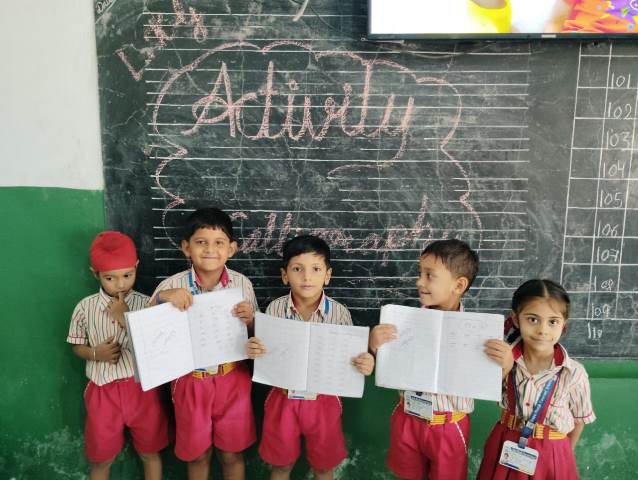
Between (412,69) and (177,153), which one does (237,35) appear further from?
(412,69)

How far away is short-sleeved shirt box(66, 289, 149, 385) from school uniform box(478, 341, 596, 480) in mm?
1553

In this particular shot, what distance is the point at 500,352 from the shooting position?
1.85m

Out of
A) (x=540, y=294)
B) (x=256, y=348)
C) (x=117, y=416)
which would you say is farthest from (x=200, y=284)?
(x=540, y=294)

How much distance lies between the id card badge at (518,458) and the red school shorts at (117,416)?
1469 millimetres

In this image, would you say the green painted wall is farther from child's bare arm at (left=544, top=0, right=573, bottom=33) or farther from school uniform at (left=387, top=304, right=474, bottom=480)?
child's bare arm at (left=544, top=0, right=573, bottom=33)

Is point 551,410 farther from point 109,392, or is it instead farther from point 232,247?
point 109,392

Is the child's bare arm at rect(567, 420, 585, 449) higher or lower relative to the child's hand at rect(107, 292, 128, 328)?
lower

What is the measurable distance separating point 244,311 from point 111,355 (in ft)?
2.05

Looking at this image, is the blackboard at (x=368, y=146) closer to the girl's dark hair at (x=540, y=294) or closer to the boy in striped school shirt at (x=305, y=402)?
the boy in striped school shirt at (x=305, y=402)

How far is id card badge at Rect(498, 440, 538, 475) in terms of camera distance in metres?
1.84

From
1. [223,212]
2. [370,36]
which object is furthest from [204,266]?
[370,36]

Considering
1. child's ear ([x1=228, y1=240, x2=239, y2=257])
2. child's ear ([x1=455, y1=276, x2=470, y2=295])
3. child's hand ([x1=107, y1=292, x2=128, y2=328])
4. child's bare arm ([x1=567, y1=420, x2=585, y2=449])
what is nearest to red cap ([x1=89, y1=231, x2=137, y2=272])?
child's hand ([x1=107, y1=292, x2=128, y2=328])

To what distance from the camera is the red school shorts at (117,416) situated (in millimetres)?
2312

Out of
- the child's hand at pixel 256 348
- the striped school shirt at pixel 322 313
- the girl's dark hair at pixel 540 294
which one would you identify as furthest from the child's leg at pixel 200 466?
the girl's dark hair at pixel 540 294
